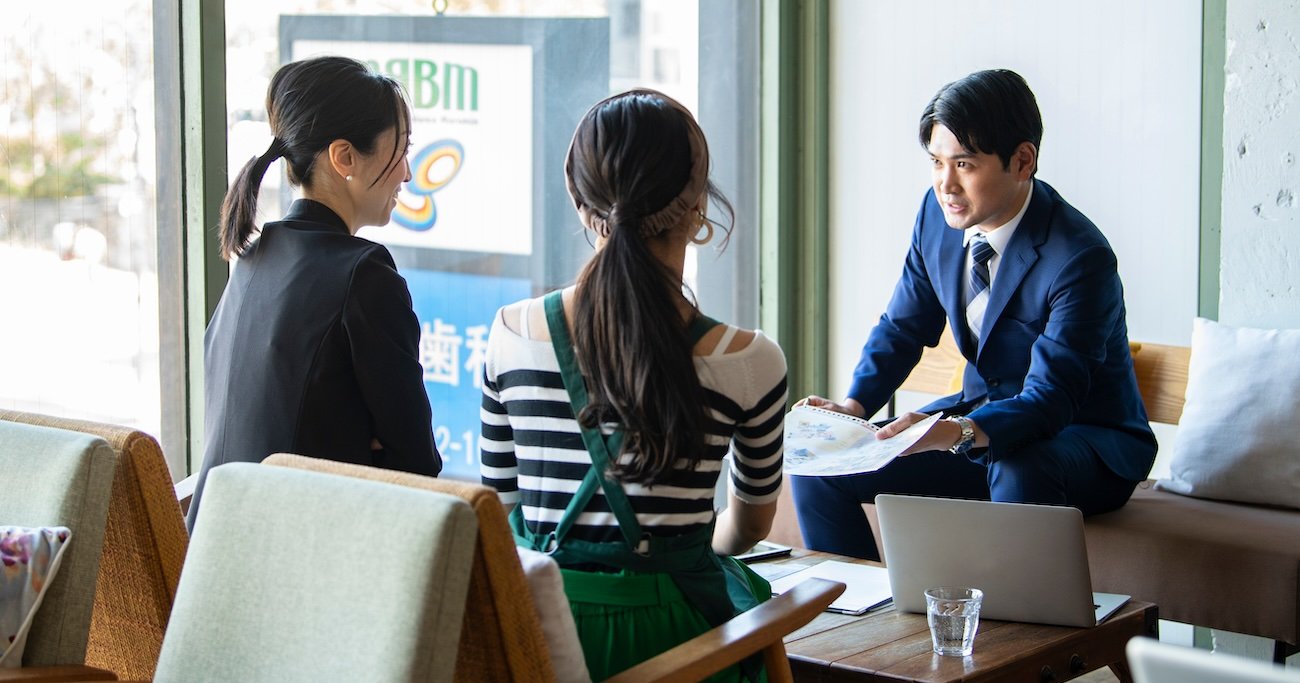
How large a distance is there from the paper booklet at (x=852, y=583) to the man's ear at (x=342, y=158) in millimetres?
952

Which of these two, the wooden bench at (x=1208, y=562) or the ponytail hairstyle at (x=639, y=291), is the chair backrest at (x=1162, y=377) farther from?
the ponytail hairstyle at (x=639, y=291)

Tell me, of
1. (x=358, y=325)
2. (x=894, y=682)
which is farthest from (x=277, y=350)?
(x=894, y=682)

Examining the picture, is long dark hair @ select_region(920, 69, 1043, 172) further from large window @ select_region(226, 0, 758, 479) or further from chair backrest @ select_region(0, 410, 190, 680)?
chair backrest @ select_region(0, 410, 190, 680)

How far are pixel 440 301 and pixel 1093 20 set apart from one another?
6.26 ft

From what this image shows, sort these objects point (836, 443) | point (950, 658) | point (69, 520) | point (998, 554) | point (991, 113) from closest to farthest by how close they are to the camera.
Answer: point (69, 520) < point (950, 658) < point (998, 554) < point (836, 443) < point (991, 113)

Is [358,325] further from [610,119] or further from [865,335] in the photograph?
[865,335]

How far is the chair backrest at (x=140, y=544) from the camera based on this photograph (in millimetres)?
1793

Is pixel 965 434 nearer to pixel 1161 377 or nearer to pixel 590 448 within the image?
pixel 1161 377

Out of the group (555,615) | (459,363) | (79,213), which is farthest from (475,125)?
(555,615)

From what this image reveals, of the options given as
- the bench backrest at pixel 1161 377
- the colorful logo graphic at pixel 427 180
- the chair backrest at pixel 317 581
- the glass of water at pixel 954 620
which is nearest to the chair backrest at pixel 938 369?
the bench backrest at pixel 1161 377

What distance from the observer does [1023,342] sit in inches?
108

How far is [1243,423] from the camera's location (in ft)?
9.38

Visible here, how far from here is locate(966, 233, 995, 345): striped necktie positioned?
2816 mm

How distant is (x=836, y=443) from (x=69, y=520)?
1.36 m
